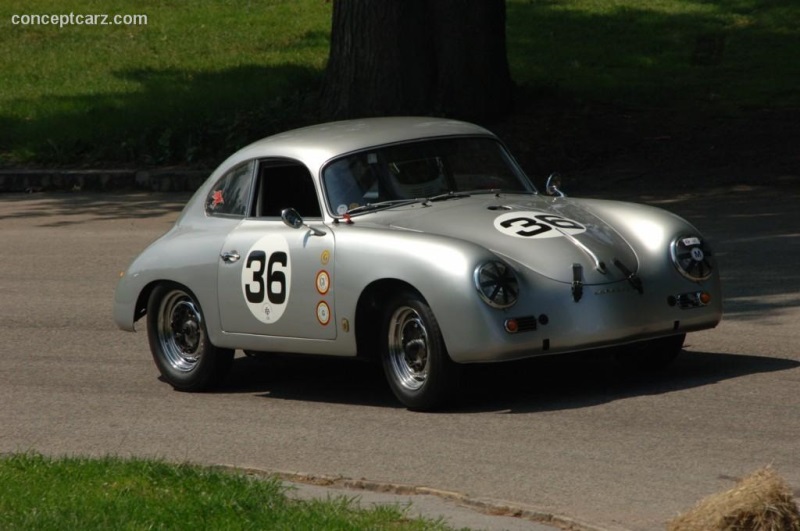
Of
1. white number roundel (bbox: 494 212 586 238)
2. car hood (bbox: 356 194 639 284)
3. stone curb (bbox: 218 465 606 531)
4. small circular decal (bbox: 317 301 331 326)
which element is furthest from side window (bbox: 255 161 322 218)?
stone curb (bbox: 218 465 606 531)

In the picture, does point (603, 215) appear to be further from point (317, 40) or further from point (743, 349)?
point (317, 40)

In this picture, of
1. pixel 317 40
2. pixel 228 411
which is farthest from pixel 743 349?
pixel 317 40

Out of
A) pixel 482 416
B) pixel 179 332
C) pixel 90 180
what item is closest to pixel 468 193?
pixel 482 416

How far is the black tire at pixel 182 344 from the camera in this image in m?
8.89

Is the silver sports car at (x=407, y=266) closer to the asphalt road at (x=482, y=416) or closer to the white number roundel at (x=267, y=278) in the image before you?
the white number roundel at (x=267, y=278)

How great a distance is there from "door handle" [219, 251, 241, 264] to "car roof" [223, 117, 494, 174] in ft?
2.19

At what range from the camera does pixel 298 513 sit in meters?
5.68

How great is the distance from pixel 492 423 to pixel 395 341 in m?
0.73

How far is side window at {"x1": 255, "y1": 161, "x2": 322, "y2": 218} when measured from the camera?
870cm

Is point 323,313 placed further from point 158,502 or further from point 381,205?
point 158,502

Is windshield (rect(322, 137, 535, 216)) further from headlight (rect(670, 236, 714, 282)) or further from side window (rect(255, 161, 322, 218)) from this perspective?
headlight (rect(670, 236, 714, 282))

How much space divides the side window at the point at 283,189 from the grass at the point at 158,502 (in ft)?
8.06

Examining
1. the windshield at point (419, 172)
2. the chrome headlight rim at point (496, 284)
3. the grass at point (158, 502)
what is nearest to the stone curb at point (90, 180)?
the windshield at point (419, 172)

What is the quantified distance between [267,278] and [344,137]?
1.01 m
